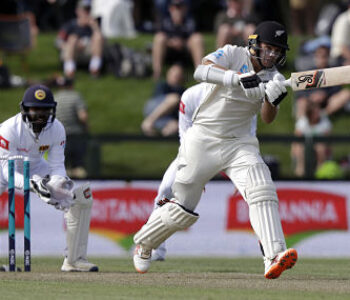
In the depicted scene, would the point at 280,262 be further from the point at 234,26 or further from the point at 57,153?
the point at 234,26

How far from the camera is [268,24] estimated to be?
7.93m

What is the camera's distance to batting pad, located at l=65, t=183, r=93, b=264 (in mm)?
8602

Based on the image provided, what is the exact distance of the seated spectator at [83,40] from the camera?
53.2ft

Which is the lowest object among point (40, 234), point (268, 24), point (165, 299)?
point (40, 234)

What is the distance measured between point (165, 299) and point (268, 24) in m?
2.84

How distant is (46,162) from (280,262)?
267cm

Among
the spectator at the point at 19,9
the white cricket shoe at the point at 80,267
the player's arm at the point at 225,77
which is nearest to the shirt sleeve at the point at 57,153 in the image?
the white cricket shoe at the point at 80,267

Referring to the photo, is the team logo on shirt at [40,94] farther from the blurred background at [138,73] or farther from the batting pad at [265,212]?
the blurred background at [138,73]

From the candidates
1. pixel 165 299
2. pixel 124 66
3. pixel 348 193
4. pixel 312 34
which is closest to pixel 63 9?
pixel 124 66

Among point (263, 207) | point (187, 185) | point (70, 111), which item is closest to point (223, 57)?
point (187, 185)

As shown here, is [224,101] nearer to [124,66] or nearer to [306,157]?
[306,157]

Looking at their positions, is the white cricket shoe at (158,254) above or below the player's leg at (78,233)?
below

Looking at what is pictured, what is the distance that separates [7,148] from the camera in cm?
855

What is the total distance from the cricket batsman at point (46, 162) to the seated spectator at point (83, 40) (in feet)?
24.6
